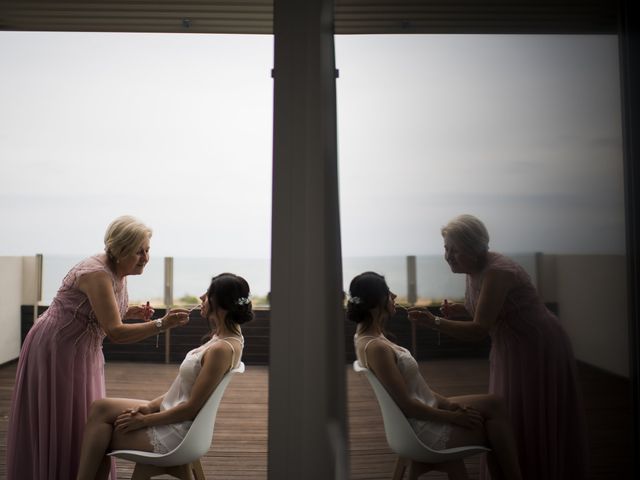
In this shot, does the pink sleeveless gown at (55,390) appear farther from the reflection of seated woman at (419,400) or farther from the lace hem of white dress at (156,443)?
the reflection of seated woman at (419,400)

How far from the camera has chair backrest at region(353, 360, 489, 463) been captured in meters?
1.03

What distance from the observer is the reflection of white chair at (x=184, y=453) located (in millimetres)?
1555

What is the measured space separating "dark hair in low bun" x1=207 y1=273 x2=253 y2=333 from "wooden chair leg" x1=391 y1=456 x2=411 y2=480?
31.8 inches

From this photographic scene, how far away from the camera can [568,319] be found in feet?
2.81

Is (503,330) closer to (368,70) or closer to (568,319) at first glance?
(568,319)

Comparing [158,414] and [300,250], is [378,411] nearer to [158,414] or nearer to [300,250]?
[300,250]

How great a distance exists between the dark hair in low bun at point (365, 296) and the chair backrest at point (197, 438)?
1.99 feet

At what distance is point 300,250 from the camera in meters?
1.60

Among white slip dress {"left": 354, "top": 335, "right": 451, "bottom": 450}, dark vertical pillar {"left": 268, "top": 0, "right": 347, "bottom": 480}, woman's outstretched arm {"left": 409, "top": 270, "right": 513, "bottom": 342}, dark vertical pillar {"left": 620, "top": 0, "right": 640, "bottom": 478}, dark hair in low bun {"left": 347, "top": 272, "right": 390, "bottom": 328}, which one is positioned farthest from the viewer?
dark vertical pillar {"left": 268, "top": 0, "right": 347, "bottom": 480}

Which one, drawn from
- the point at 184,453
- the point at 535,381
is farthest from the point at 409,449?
the point at 184,453

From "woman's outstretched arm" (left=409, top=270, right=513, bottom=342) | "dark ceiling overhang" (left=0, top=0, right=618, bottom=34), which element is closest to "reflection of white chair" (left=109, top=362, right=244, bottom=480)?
"woman's outstretched arm" (left=409, top=270, right=513, bottom=342)

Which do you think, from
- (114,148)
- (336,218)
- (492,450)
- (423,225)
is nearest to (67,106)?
(114,148)

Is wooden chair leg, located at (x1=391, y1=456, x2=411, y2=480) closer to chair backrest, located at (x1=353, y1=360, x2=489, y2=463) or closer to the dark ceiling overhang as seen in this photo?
chair backrest, located at (x1=353, y1=360, x2=489, y2=463)

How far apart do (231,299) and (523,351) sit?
3.58ft
